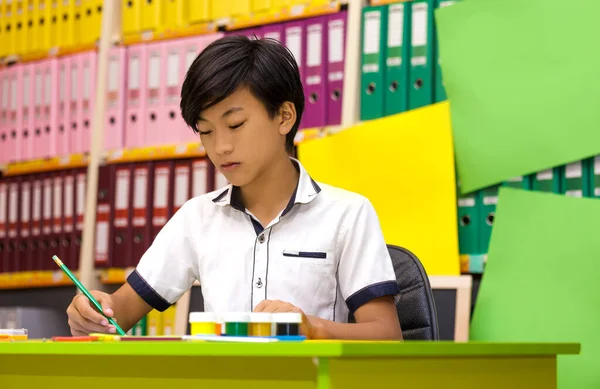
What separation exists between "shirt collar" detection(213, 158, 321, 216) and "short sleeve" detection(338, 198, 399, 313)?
0.08 metres

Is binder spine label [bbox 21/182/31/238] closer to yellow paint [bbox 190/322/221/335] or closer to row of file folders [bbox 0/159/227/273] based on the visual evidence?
row of file folders [bbox 0/159/227/273]

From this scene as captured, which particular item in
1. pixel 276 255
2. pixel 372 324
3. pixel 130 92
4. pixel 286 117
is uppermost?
pixel 130 92

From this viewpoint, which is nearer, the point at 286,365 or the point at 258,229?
→ the point at 286,365

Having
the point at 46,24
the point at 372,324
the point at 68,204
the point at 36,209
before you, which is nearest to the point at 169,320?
the point at 68,204

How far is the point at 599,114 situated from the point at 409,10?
663 mm

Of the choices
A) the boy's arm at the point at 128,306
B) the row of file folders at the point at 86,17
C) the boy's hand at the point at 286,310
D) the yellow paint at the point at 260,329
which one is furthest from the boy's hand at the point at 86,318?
the row of file folders at the point at 86,17

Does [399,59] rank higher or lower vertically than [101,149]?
higher

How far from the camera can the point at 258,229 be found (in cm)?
165

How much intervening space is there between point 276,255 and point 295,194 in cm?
12

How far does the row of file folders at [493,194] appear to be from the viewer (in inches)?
94.4

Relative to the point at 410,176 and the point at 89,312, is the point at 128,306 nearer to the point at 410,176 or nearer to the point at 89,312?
the point at 89,312

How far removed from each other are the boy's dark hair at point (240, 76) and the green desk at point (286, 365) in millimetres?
529

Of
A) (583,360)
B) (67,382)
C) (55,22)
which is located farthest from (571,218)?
(55,22)

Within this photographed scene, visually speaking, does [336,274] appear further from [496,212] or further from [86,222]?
[86,222]
